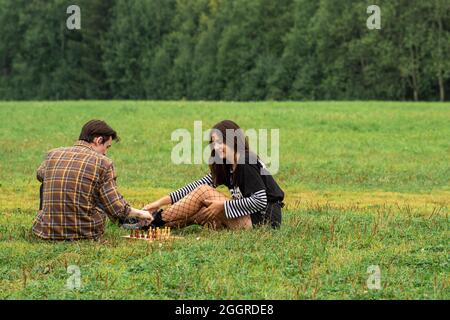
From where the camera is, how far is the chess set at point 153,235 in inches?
449

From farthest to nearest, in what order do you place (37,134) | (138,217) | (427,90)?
(427,90), (37,134), (138,217)

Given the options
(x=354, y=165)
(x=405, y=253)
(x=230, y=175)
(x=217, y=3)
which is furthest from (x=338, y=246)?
(x=217, y=3)

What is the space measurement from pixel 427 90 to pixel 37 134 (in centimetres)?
5211

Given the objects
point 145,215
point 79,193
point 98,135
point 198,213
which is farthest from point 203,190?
point 79,193

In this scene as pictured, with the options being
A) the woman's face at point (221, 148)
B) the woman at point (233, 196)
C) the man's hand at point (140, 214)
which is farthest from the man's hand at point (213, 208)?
the man's hand at point (140, 214)

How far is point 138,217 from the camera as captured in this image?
38.0 ft

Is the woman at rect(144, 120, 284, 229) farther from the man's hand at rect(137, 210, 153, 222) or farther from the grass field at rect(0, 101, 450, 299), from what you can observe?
the man's hand at rect(137, 210, 153, 222)

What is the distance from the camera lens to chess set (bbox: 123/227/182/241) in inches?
449

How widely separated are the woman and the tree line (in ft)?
211

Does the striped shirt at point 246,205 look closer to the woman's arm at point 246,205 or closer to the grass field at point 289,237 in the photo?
the woman's arm at point 246,205

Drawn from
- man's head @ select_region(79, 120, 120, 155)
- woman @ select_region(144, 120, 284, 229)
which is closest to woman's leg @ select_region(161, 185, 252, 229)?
woman @ select_region(144, 120, 284, 229)
